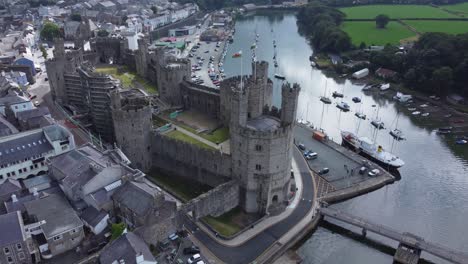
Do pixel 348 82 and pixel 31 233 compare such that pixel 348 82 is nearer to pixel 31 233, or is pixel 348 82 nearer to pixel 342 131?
pixel 342 131

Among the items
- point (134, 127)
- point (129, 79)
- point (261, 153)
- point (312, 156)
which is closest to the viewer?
point (261, 153)

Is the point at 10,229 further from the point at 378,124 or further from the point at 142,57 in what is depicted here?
the point at 378,124

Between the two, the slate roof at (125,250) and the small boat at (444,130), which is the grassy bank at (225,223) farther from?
the small boat at (444,130)

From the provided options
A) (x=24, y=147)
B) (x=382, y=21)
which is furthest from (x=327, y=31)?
(x=24, y=147)

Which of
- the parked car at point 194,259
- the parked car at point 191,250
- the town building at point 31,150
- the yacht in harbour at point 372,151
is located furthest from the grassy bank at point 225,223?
the yacht in harbour at point 372,151

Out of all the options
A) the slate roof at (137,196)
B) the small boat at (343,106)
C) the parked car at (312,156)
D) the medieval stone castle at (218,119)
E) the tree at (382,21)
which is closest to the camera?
the slate roof at (137,196)

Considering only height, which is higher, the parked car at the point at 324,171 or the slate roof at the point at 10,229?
the slate roof at the point at 10,229

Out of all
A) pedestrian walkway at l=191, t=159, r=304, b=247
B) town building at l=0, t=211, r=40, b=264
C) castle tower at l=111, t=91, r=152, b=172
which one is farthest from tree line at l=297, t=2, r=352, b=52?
town building at l=0, t=211, r=40, b=264
